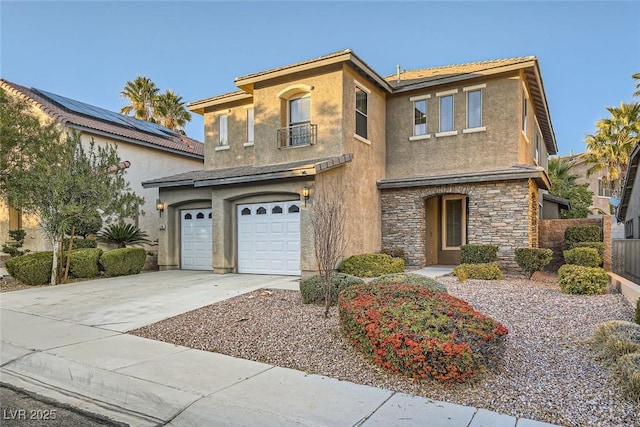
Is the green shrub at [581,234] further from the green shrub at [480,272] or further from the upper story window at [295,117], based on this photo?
the upper story window at [295,117]

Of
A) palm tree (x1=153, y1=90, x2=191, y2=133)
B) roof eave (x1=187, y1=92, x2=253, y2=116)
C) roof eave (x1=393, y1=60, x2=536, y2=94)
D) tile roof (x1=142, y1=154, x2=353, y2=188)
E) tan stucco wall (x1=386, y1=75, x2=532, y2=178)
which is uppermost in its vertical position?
palm tree (x1=153, y1=90, x2=191, y2=133)

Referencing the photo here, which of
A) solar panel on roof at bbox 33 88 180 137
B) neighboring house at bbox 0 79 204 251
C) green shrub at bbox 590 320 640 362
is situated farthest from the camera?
solar panel on roof at bbox 33 88 180 137

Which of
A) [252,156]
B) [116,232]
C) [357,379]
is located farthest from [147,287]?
[357,379]

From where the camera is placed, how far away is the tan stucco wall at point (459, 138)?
13422 mm

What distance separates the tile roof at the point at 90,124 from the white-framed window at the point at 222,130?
392 cm

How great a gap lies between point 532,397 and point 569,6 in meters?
13.3

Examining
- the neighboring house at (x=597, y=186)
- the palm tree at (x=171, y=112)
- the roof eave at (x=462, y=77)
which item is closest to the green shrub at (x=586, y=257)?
the roof eave at (x=462, y=77)

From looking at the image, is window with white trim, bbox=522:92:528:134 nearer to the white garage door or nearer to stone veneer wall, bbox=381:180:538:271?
stone veneer wall, bbox=381:180:538:271

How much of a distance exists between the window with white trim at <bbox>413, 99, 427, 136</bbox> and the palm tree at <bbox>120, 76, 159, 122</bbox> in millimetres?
24648

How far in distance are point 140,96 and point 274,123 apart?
75.2ft

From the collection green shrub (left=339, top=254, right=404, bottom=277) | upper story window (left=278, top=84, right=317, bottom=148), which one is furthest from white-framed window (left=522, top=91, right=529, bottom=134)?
upper story window (left=278, top=84, right=317, bottom=148)

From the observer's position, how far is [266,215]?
13.8m

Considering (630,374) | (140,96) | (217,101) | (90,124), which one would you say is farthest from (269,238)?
(140,96)

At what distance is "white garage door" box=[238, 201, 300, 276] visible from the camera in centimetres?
1317
